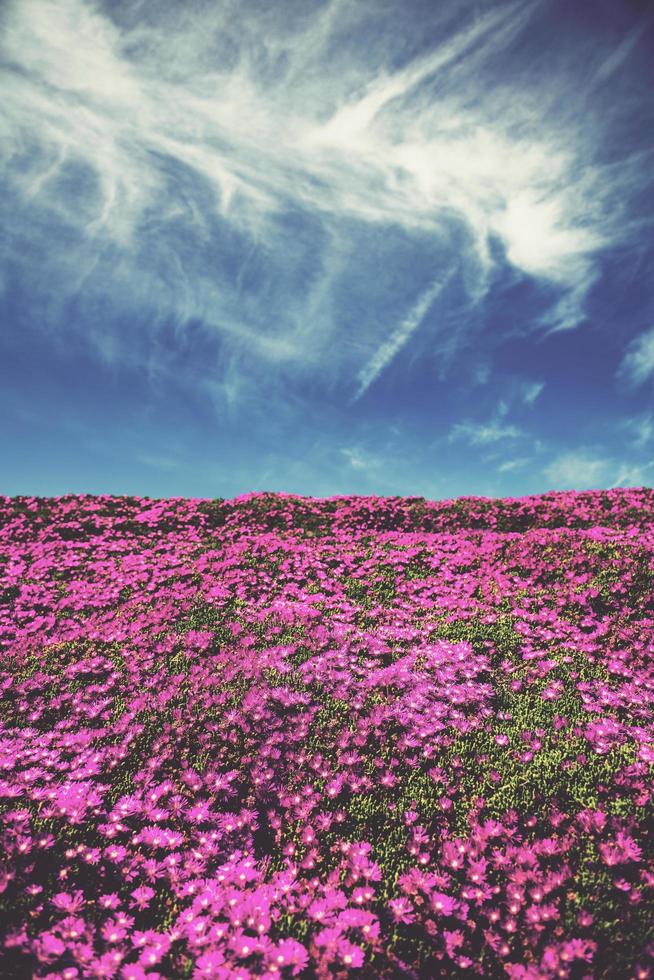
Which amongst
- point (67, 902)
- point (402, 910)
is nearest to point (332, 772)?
point (402, 910)

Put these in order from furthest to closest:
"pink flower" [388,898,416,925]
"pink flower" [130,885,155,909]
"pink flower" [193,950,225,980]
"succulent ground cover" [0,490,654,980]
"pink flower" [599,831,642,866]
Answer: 1. "pink flower" [599,831,642,866]
2. "pink flower" [130,885,155,909]
3. "pink flower" [388,898,416,925]
4. "succulent ground cover" [0,490,654,980]
5. "pink flower" [193,950,225,980]

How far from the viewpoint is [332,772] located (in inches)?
213

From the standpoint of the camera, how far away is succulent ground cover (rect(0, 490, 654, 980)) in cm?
374

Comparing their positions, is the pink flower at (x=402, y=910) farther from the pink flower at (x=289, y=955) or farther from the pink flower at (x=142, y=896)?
the pink flower at (x=142, y=896)

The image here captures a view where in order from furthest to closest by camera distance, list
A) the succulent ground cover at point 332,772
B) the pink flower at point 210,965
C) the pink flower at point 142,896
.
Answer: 1. the pink flower at point 142,896
2. the succulent ground cover at point 332,772
3. the pink flower at point 210,965

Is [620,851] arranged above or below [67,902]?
below

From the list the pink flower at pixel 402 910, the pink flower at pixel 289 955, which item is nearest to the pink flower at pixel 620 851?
the pink flower at pixel 402 910

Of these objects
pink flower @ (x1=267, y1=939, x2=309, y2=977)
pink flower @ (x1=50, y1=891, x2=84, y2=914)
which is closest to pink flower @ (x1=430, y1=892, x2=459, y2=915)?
pink flower @ (x1=267, y1=939, x2=309, y2=977)

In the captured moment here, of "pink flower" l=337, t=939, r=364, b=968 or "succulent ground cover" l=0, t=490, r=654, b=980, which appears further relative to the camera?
"succulent ground cover" l=0, t=490, r=654, b=980

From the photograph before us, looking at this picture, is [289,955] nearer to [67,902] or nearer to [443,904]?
[443,904]

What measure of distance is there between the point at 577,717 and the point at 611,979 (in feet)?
A: 9.78

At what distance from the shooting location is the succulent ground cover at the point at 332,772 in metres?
3.74

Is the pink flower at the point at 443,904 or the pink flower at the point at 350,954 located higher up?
the pink flower at the point at 443,904

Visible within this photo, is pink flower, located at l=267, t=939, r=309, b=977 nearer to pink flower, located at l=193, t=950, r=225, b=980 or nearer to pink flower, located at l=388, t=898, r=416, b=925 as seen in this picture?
pink flower, located at l=193, t=950, r=225, b=980
